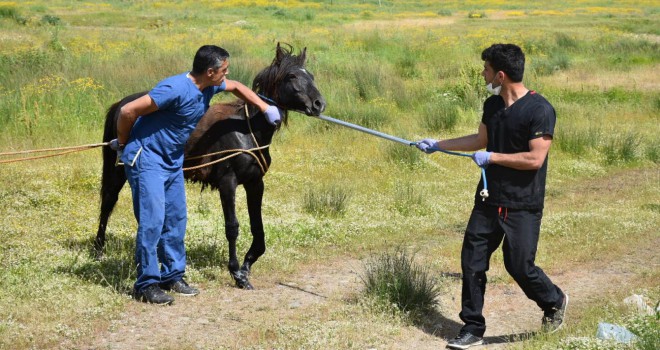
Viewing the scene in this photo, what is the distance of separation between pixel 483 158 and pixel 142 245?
109 inches

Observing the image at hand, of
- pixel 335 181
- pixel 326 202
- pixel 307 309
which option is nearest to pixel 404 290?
pixel 307 309

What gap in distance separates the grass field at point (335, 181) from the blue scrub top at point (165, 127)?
1205mm

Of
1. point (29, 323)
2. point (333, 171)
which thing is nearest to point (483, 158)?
point (29, 323)

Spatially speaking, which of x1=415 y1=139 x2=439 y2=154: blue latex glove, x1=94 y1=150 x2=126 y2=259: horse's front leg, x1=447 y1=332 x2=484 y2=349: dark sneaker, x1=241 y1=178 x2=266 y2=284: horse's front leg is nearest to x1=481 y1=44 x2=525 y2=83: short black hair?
x1=415 y1=139 x2=439 y2=154: blue latex glove

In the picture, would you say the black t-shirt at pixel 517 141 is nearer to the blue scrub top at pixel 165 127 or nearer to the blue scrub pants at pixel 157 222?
the blue scrub top at pixel 165 127

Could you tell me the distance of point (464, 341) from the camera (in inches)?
225

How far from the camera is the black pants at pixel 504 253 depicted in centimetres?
554

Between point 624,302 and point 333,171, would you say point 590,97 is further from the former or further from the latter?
point 624,302

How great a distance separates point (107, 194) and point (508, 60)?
14.1 feet

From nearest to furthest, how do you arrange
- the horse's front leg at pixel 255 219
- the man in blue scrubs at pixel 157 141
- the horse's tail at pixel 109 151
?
the man in blue scrubs at pixel 157 141 < the horse's front leg at pixel 255 219 < the horse's tail at pixel 109 151

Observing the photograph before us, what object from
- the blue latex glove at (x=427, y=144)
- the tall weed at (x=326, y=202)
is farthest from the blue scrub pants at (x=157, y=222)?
the tall weed at (x=326, y=202)

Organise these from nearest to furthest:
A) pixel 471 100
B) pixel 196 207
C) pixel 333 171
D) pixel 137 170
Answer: pixel 137 170, pixel 196 207, pixel 333 171, pixel 471 100

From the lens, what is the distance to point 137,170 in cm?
634

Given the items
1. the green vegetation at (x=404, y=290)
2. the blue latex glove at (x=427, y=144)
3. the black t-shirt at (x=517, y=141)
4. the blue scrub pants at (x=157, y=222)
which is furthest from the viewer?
the green vegetation at (x=404, y=290)
